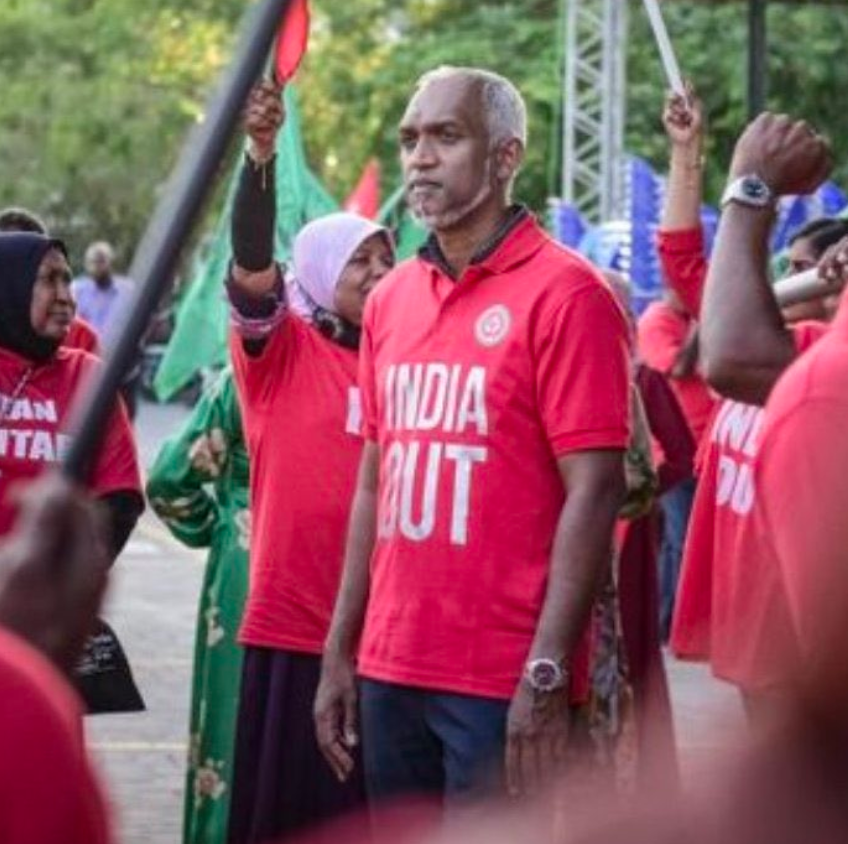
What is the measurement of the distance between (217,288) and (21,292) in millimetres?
5772

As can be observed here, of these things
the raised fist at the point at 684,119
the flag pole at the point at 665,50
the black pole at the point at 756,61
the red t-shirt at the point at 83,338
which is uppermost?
the black pole at the point at 756,61

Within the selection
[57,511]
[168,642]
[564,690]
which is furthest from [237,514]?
[168,642]

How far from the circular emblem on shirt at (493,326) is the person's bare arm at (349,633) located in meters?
0.40

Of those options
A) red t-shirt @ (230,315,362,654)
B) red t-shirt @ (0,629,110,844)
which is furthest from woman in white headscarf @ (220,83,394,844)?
red t-shirt @ (0,629,110,844)

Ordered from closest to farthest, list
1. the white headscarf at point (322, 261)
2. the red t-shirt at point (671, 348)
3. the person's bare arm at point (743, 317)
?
the person's bare arm at point (743, 317)
the white headscarf at point (322, 261)
the red t-shirt at point (671, 348)

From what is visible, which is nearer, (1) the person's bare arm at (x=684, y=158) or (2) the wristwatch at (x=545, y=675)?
(2) the wristwatch at (x=545, y=675)

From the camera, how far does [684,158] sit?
6.34 m

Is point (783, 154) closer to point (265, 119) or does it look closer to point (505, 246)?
point (505, 246)

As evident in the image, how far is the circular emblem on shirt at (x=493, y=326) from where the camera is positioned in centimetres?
543

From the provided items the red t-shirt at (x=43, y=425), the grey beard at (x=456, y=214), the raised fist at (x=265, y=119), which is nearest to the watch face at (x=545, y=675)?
the grey beard at (x=456, y=214)

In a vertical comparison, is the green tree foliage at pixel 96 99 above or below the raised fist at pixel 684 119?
above

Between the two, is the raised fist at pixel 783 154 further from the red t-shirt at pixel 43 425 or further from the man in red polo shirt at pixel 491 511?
the red t-shirt at pixel 43 425

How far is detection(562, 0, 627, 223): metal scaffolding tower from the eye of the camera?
22109 mm

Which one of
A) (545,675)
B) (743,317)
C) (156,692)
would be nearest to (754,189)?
(743,317)
